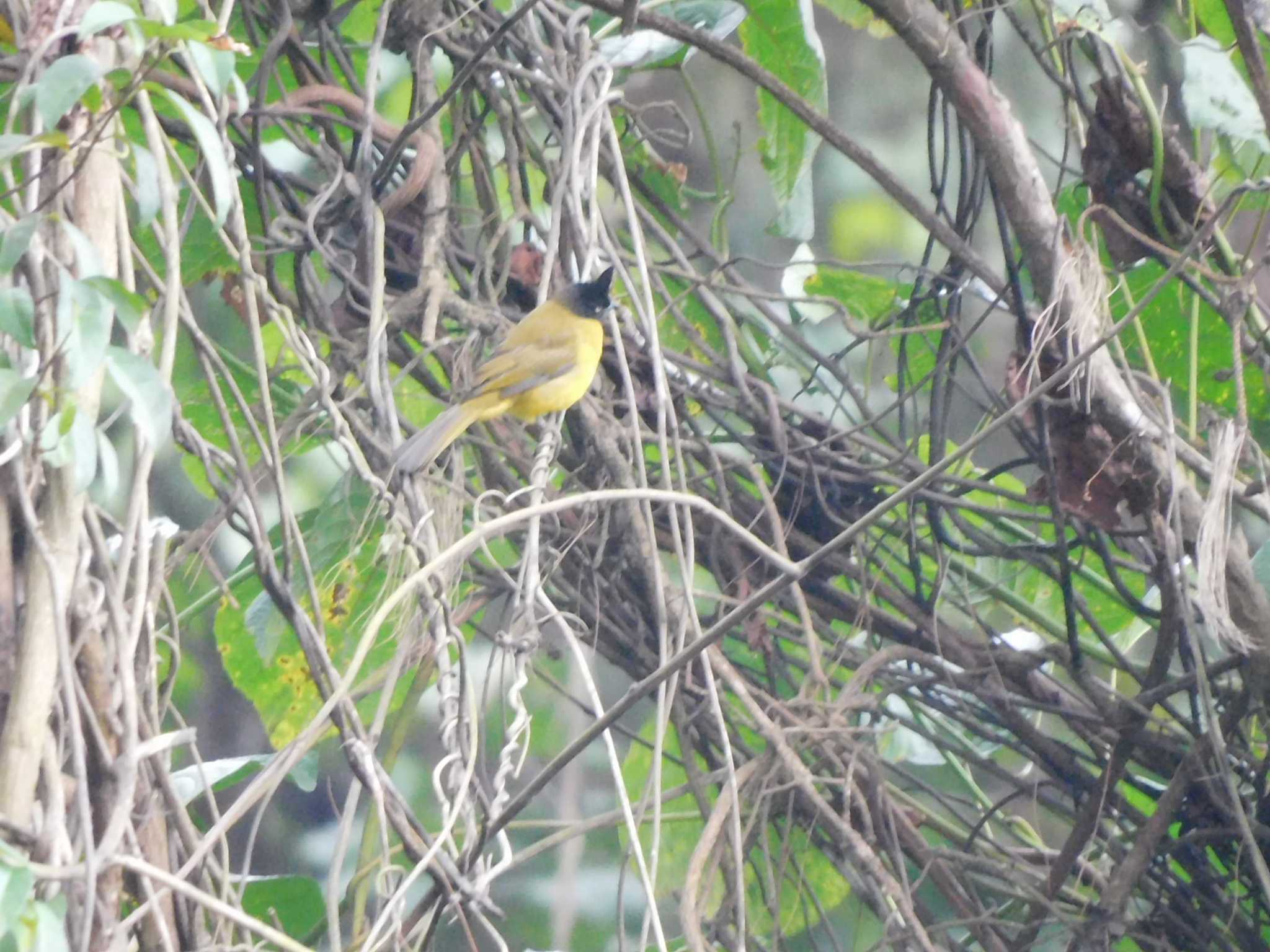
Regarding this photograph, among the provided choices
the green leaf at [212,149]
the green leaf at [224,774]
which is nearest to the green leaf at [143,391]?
the green leaf at [212,149]

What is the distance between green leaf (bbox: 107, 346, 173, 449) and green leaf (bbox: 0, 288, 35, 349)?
2.9 inches

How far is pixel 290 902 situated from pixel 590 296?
1.29 metres

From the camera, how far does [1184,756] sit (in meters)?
2.22

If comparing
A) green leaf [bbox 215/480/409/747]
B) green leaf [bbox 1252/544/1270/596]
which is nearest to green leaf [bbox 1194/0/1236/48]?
green leaf [bbox 1252/544/1270/596]

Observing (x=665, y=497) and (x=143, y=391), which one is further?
(x=665, y=497)

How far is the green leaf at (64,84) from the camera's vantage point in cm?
113

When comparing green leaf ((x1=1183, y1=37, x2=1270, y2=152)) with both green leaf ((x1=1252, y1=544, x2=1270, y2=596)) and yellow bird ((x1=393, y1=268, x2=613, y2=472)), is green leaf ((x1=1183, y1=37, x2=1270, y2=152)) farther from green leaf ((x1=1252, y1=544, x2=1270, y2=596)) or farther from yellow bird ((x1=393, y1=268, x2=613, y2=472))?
yellow bird ((x1=393, y1=268, x2=613, y2=472))

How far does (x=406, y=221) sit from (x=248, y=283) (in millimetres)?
809

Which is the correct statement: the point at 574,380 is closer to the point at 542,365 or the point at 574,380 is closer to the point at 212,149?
the point at 542,365

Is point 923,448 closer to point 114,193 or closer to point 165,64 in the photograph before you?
point 165,64

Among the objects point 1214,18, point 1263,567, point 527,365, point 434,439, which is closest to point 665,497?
point 434,439

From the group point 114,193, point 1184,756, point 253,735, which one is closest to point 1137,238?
point 1184,756

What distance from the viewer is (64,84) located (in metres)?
1.14

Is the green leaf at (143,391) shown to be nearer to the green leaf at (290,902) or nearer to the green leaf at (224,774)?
the green leaf at (224,774)
